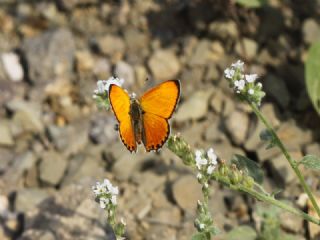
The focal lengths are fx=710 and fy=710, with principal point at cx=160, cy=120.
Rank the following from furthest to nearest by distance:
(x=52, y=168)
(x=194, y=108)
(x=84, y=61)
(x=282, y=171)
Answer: (x=84, y=61)
(x=194, y=108)
(x=52, y=168)
(x=282, y=171)

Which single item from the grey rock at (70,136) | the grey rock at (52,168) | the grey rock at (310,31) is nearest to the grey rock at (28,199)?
the grey rock at (52,168)

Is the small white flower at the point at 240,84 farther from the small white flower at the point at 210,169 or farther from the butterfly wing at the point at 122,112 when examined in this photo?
the butterfly wing at the point at 122,112

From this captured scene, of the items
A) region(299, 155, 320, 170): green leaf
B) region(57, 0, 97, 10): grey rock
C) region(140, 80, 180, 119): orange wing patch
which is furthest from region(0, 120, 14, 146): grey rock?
region(299, 155, 320, 170): green leaf

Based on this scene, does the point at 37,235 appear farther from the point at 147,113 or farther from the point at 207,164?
the point at 207,164

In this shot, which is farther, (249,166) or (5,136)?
(5,136)

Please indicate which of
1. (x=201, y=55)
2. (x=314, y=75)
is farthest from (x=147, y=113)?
(x=201, y=55)

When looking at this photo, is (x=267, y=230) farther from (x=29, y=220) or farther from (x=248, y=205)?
(x=29, y=220)

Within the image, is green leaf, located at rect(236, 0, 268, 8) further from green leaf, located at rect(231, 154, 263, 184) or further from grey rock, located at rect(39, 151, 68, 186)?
green leaf, located at rect(231, 154, 263, 184)

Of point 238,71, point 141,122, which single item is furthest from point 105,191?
point 238,71
